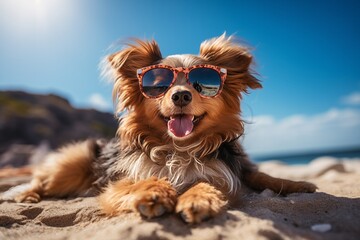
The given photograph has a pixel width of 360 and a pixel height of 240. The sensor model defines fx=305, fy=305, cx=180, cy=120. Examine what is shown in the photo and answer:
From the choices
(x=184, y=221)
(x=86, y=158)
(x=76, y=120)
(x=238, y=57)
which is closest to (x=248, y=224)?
(x=184, y=221)

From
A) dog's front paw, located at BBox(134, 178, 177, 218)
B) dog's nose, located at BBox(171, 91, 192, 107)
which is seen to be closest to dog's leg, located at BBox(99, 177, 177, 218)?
dog's front paw, located at BBox(134, 178, 177, 218)

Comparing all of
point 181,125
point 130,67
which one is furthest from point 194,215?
point 130,67

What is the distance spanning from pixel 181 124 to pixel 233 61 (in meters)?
1.13

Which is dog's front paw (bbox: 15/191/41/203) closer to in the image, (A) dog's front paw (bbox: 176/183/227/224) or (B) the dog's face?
(B) the dog's face

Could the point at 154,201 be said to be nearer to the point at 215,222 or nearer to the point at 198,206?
the point at 198,206

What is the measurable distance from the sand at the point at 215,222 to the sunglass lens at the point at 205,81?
4.14 ft

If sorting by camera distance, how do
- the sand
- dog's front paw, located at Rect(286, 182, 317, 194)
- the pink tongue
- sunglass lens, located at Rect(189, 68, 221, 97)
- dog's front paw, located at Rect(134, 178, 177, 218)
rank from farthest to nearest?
dog's front paw, located at Rect(286, 182, 317, 194) < sunglass lens, located at Rect(189, 68, 221, 97) < the pink tongue < dog's front paw, located at Rect(134, 178, 177, 218) < the sand

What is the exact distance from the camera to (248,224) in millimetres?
2141

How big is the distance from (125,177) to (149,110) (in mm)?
815

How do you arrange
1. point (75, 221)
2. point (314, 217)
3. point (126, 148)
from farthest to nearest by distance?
point (126, 148), point (75, 221), point (314, 217)

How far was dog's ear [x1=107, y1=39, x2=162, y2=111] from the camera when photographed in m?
3.71

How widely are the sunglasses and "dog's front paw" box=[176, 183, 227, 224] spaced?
4.27 ft

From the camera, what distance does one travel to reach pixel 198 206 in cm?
226

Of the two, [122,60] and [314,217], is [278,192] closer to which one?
[314,217]
